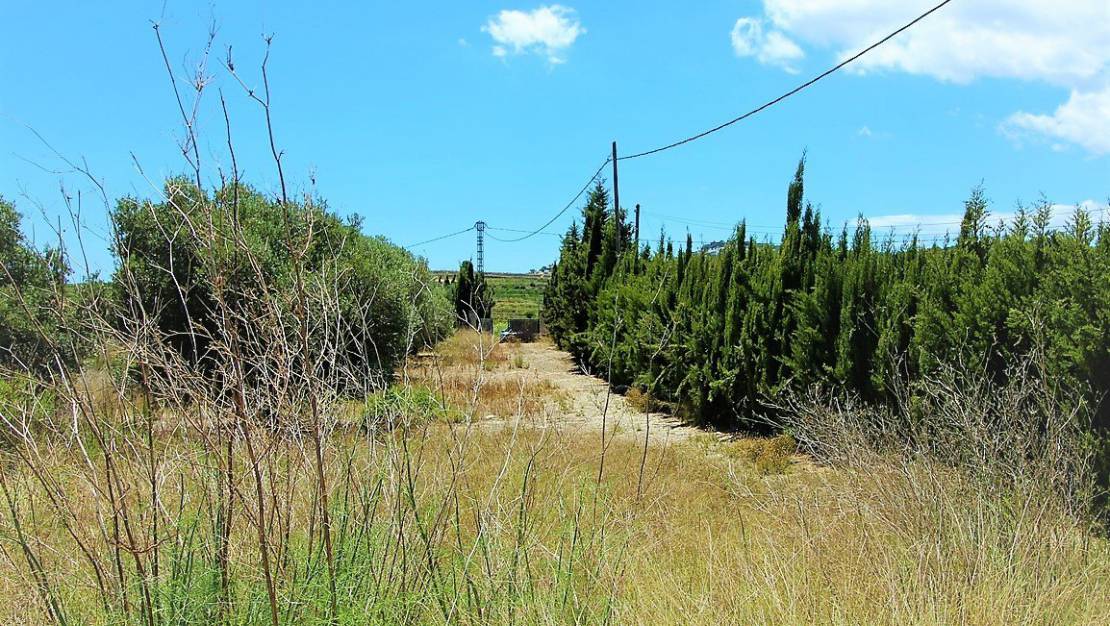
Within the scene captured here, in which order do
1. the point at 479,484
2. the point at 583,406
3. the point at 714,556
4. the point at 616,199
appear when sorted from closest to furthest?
the point at 714,556 < the point at 479,484 < the point at 583,406 < the point at 616,199

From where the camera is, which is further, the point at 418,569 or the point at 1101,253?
the point at 1101,253

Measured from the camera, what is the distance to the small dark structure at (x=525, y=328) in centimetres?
2944

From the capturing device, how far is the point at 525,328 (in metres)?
30.2

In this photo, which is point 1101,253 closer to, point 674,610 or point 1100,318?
point 1100,318

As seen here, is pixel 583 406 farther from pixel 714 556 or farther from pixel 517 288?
pixel 517 288

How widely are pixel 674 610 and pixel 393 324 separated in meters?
7.95

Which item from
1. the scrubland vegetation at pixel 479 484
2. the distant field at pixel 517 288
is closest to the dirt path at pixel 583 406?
the scrubland vegetation at pixel 479 484

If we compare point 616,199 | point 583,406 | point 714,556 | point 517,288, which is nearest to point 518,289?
point 517,288

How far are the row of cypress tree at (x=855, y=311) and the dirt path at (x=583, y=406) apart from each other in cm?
44

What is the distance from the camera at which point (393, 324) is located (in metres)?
10.5

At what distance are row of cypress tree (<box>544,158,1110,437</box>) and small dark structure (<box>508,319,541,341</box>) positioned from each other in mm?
14554

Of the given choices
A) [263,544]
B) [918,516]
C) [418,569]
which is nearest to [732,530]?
[918,516]

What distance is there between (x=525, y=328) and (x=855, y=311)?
22485mm

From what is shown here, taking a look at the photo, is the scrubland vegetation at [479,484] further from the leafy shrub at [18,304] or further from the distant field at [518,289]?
the distant field at [518,289]
